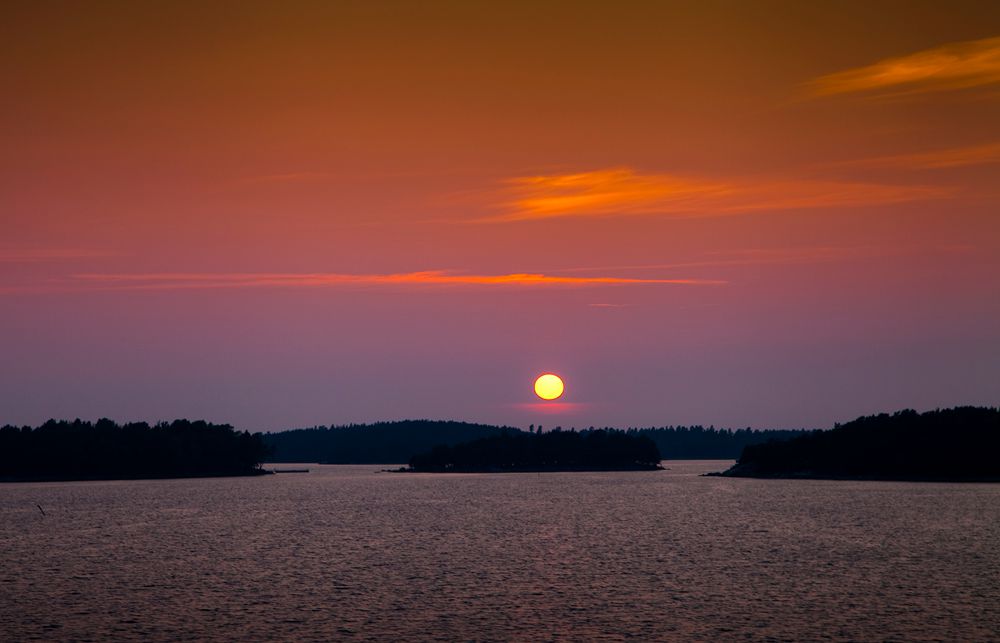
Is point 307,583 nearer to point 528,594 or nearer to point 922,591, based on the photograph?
point 528,594

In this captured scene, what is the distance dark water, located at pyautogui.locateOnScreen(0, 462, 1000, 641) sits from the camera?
68875mm

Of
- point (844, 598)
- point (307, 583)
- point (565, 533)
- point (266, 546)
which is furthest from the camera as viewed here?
point (565, 533)

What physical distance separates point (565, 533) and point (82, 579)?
225ft

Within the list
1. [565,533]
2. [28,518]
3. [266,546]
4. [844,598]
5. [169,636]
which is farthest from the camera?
[28,518]

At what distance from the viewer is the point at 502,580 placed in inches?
3649

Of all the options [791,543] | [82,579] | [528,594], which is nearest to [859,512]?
[791,543]

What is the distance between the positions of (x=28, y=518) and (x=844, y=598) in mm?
146434

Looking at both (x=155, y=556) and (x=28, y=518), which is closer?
(x=155, y=556)

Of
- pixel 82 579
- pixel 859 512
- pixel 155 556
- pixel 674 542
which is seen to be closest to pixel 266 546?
pixel 155 556

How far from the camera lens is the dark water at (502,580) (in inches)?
2712

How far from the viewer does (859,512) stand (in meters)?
191

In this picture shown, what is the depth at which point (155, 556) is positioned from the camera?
4515 inches

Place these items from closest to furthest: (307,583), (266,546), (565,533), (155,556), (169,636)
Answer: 1. (169,636)
2. (307,583)
3. (155,556)
4. (266,546)
5. (565,533)

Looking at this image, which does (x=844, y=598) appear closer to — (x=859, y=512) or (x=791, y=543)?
(x=791, y=543)
